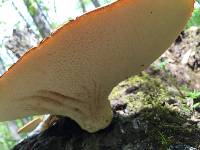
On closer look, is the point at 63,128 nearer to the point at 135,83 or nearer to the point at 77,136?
the point at 77,136

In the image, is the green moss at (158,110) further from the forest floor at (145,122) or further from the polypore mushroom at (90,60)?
the polypore mushroom at (90,60)

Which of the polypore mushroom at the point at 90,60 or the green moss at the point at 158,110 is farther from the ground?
the polypore mushroom at the point at 90,60

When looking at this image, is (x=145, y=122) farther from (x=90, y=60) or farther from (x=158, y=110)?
(x=90, y=60)

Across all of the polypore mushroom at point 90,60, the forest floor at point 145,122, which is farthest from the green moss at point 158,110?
the polypore mushroom at point 90,60

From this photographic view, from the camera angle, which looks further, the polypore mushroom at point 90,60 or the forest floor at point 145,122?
the forest floor at point 145,122

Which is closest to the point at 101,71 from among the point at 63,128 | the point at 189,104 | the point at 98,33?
the point at 98,33

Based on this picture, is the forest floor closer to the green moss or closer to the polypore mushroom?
the green moss
